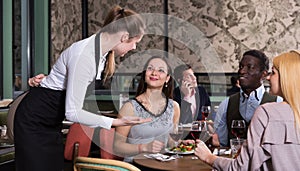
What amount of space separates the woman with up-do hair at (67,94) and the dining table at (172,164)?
0.89 ft

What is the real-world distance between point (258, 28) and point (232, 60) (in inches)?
19.6

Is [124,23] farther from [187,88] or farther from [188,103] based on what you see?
[187,88]

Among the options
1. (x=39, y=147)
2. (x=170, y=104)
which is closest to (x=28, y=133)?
(x=39, y=147)

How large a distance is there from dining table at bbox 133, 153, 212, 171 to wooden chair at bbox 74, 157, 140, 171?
0.32m

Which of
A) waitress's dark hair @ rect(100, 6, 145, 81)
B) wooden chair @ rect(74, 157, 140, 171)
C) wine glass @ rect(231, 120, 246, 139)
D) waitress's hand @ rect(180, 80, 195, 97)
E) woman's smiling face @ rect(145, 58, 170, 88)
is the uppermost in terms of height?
waitress's dark hair @ rect(100, 6, 145, 81)

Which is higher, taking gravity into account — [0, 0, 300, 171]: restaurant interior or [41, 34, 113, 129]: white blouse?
[0, 0, 300, 171]: restaurant interior

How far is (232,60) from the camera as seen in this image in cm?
556

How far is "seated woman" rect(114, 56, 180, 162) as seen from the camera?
113 inches

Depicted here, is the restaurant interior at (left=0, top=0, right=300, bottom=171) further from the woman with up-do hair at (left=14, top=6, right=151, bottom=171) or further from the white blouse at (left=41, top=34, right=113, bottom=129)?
the white blouse at (left=41, top=34, right=113, bottom=129)

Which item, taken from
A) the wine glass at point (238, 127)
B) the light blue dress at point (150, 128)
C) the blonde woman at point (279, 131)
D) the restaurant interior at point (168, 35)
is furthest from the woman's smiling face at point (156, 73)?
the restaurant interior at point (168, 35)

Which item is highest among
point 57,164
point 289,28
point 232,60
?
point 289,28

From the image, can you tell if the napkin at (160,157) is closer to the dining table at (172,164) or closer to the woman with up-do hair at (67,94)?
the dining table at (172,164)

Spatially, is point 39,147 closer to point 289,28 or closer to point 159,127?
point 159,127

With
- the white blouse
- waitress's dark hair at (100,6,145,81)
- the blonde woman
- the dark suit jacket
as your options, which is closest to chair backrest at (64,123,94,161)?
the white blouse
